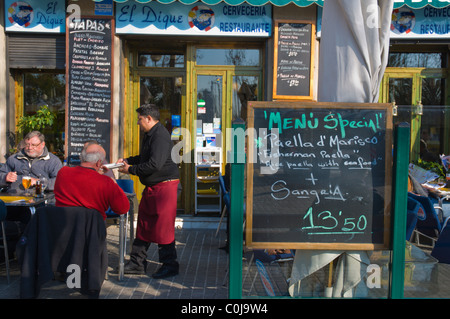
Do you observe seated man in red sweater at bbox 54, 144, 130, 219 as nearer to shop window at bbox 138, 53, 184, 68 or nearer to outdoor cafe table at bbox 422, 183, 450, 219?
shop window at bbox 138, 53, 184, 68

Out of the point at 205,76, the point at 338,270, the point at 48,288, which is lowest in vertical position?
the point at 48,288

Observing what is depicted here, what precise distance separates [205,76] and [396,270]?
15.8ft

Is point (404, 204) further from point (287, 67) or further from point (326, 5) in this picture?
point (287, 67)

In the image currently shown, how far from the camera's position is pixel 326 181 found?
295 centimetres

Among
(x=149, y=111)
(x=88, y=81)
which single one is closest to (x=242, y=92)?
(x=88, y=81)

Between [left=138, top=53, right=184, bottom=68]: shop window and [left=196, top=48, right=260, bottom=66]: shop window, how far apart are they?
1.15 feet

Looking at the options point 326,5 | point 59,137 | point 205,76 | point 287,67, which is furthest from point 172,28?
point 326,5

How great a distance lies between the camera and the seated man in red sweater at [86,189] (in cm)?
339

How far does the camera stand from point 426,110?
7.15 m

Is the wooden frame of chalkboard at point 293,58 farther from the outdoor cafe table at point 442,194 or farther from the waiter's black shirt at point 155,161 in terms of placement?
the waiter's black shirt at point 155,161

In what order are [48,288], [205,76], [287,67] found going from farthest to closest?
[205,76] → [287,67] → [48,288]

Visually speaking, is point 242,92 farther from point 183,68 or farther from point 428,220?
point 428,220

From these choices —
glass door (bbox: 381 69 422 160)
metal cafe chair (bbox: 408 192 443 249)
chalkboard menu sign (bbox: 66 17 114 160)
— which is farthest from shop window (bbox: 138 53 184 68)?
metal cafe chair (bbox: 408 192 443 249)

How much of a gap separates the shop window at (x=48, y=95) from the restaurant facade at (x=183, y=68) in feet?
0.05
